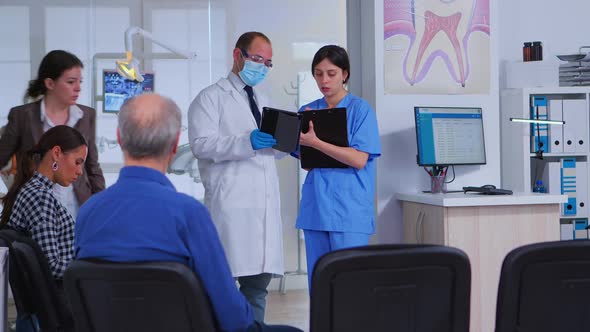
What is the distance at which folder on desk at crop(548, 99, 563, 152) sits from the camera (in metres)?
4.57

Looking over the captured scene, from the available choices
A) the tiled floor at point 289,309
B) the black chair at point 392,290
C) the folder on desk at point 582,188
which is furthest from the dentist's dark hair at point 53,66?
the folder on desk at point 582,188

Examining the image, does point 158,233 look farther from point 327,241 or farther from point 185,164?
point 185,164

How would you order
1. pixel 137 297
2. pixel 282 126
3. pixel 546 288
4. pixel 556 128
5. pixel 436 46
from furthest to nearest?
pixel 556 128 < pixel 436 46 < pixel 282 126 < pixel 546 288 < pixel 137 297

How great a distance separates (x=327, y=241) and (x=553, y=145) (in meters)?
1.96

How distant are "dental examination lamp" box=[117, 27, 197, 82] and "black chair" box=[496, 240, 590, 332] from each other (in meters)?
3.11

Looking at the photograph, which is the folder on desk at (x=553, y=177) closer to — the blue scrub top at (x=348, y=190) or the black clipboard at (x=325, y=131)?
the blue scrub top at (x=348, y=190)

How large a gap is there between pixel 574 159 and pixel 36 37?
331cm

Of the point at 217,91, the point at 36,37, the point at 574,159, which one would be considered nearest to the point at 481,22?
the point at 574,159

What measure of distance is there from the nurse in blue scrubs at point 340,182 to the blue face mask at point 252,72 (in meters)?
0.29

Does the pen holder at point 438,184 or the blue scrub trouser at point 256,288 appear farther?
the pen holder at point 438,184

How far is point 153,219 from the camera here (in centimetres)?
166

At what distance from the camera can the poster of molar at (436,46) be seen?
13.3ft

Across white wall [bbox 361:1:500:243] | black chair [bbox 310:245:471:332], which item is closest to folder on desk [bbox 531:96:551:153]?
white wall [bbox 361:1:500:243]

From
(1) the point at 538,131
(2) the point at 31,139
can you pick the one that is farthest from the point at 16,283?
(1) the point at 538,131
